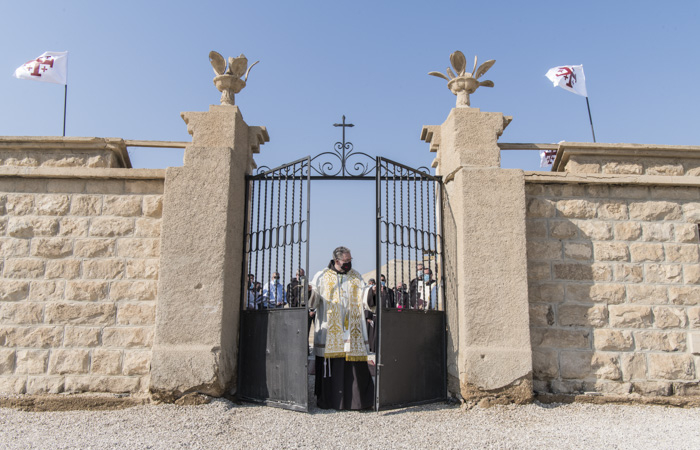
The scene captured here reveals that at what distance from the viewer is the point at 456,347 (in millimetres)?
5871

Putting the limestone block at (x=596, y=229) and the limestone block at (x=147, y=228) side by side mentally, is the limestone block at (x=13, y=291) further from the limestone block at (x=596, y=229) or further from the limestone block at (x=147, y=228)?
the limestone block at (x=596, y=229)

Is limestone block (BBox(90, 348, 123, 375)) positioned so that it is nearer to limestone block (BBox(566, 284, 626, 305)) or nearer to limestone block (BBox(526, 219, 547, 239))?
limestone block (BBox(526, 219, 547, 239))

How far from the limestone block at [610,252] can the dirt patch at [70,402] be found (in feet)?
16.6

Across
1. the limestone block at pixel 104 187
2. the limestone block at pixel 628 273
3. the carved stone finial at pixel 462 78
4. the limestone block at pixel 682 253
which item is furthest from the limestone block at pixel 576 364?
the limestone block at pixel 104 187

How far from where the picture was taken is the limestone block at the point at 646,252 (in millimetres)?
6082

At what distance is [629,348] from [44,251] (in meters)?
6.40

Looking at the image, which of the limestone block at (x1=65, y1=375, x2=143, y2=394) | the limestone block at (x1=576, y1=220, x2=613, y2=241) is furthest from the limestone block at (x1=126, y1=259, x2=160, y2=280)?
the limestone block at (x1=576, y1=220, x2=613, y2=241)

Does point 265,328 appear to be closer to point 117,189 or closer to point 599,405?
point 117,189

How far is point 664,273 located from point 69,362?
648 cm

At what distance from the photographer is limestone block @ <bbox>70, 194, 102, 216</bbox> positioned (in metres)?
6.01

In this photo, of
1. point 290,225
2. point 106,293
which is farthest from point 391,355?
point 106,293

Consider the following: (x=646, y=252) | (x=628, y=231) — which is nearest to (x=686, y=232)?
(x=646, y=252)

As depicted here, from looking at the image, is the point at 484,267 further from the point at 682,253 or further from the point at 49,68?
the point at 49,68

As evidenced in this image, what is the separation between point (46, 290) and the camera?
19.1 ft
